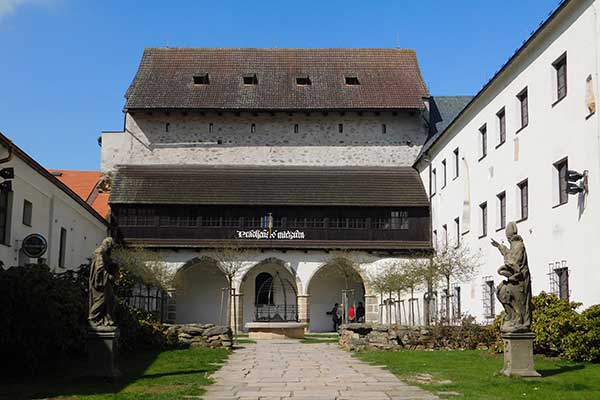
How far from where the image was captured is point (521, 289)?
13.0m

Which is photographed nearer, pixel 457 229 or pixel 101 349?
pixel 101 349

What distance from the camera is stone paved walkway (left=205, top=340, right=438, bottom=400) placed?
1115cm

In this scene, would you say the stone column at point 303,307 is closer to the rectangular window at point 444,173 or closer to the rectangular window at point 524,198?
the rectangular window at point 444,173

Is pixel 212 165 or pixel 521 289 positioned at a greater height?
pixel 212 165

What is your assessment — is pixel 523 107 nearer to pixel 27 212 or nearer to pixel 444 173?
pixel 444 173

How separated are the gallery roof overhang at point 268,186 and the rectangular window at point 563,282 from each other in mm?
16498

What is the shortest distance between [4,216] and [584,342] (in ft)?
52.2

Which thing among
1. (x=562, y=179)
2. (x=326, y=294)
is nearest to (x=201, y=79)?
(x=326, y=294)

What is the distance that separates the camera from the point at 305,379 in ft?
44.2

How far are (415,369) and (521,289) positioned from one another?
308 cm

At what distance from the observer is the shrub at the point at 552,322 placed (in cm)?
1602

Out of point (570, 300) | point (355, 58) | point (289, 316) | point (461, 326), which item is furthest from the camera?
point (355, 58)

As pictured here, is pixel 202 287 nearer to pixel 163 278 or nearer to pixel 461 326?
pixel 163 278

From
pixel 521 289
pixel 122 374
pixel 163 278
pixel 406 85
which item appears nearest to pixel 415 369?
pixel 521 289
